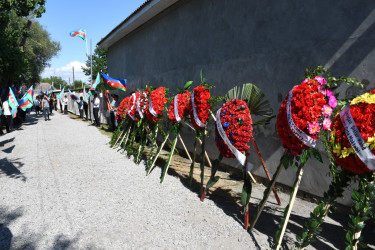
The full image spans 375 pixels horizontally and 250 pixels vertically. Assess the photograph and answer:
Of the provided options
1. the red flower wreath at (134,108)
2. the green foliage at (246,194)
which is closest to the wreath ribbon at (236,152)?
the green foliage at (246,194)

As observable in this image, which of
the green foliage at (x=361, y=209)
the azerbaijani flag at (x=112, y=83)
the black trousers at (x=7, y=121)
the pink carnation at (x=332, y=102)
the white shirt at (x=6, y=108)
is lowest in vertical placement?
the black trousers at (x=7, y=121)

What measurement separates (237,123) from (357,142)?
1462 mm

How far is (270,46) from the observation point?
4723 mm

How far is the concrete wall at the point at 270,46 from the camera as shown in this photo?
354 centimetres

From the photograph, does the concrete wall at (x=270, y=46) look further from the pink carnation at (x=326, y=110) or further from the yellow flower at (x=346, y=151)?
the yellow flower at (x=346, y=151)

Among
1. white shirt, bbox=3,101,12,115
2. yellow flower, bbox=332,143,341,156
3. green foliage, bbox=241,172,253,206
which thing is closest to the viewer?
yellow flower, bbox=332,143,341,156

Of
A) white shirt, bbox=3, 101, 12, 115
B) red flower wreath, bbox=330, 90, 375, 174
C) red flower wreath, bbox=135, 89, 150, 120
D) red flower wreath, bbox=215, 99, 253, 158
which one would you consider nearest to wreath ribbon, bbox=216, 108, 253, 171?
red flower wreath, bbox=215, 99, 253, 158

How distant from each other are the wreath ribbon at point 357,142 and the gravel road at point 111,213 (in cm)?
134

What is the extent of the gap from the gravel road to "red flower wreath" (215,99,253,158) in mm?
1123

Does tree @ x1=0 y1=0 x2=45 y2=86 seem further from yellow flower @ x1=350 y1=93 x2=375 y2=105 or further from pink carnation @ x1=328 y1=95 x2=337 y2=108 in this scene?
yellow flower @ x1=350 y1=93 x2=375 y2=105

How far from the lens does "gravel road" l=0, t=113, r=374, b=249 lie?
120 inches

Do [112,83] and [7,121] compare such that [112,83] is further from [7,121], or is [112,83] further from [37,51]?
[37,51]

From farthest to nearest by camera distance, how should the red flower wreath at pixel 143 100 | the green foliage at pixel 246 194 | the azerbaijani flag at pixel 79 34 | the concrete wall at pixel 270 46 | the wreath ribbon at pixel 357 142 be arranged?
the azerbaijani flag at pixel 79 34
the red flower wreath at pixel 143 100
the concrete wall at pixel 270 46
the green foliage at pixel 246 194
the wreath ribbon at pixel 357 142

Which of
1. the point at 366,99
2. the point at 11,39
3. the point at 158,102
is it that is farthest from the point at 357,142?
the point at 11,39
